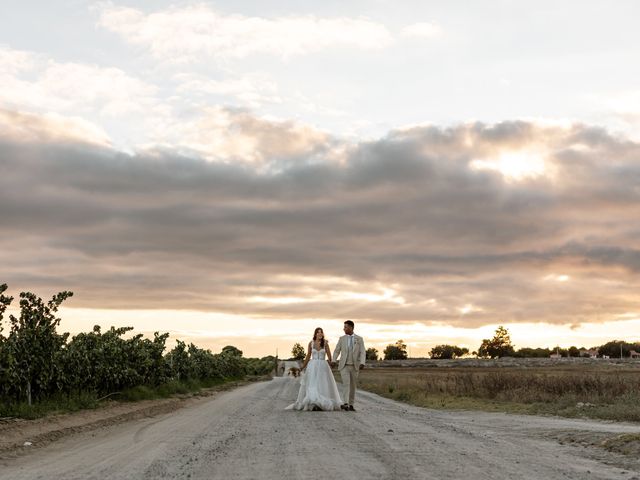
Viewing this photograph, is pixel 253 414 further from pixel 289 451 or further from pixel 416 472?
pixel 416 472

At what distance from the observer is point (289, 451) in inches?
465

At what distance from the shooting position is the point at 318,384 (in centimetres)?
2294

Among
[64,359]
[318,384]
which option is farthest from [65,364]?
[318,384]

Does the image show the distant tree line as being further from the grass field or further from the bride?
the grass field

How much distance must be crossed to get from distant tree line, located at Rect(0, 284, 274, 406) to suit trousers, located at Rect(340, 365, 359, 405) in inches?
360

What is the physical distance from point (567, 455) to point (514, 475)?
305 centimetres

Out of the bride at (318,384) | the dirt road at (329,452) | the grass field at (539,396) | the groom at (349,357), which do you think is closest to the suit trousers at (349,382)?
the groom at (349,357)

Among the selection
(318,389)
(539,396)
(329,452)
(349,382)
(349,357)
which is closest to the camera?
(329,452)

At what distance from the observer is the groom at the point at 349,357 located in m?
23.2

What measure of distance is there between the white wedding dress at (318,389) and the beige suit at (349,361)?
336mm

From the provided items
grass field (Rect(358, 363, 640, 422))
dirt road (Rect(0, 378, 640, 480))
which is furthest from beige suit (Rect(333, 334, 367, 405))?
grass field (Rect(358, 363, 640, 422))

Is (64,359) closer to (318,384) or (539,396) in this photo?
(318,384)

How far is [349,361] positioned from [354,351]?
13.7 inches

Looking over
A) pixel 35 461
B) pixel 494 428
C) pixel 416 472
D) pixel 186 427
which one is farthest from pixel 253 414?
pixel 416 472
